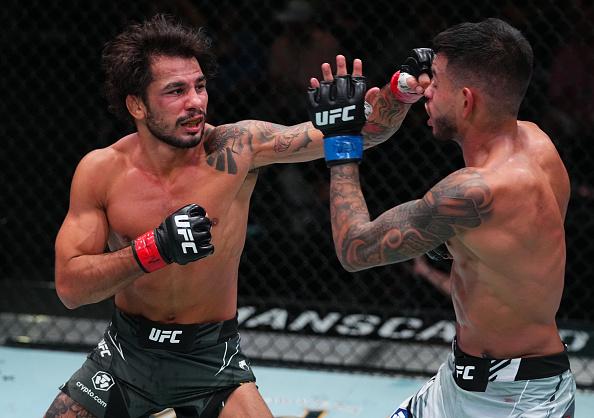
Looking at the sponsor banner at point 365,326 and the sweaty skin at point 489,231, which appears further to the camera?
the sponsor banner at point 365,326

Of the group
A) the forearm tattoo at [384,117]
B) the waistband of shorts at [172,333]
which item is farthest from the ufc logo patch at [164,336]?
the forearm tattoo at [384,117]

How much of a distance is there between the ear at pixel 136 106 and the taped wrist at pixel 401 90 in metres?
0.62

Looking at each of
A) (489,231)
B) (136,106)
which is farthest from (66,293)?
(489,231)

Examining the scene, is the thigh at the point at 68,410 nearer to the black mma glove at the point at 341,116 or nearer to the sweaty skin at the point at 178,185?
the sweaty skin at the point at 178,185

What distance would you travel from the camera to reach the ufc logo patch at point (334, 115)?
7.06 feet

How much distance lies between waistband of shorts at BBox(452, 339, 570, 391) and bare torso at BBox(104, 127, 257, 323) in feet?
2.31

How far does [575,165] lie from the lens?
3961 millimetres

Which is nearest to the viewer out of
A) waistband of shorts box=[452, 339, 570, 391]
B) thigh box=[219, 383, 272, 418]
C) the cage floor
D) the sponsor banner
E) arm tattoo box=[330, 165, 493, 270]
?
arm tattoo box=[330, 165, 493, 270]

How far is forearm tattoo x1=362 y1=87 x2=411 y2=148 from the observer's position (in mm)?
2541

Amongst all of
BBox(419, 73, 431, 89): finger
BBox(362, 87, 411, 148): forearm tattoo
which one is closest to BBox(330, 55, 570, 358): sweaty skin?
BBox(419, 73, 431, 89): finger

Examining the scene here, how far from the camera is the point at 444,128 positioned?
2107 mm

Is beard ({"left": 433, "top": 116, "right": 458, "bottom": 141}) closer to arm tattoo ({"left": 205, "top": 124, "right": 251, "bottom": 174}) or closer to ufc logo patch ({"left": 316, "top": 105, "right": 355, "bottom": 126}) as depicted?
ufc logo patch ({"left": 316, "top": 105, "right": 355, "bottom": 126})

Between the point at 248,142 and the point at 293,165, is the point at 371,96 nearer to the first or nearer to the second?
the point at 248,142

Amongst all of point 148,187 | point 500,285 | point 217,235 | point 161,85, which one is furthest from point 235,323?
point 500,285
